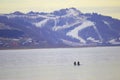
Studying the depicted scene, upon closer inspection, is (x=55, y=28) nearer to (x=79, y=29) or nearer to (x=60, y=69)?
(x=79, y=29)

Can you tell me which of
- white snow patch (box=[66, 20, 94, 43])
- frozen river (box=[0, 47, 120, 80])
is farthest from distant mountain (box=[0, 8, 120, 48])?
frozen river (box=[0, 47, 120, 80])

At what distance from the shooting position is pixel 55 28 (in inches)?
1220

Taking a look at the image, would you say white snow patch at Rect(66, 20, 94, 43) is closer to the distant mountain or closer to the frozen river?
the distant mountain

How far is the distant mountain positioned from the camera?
29703mm

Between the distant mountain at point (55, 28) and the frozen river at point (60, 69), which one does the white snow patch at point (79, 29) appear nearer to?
the distant mountain at point (55, 28)

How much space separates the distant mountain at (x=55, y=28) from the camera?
29.7 metres

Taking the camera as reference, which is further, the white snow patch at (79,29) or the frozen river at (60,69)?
the white snow patch at (79,29)

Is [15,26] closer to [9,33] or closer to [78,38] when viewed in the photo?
[9,33]

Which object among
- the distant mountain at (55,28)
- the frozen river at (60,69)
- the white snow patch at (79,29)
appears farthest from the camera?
the white snow patch at (79,29)

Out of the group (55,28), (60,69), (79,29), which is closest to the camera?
(60,69)

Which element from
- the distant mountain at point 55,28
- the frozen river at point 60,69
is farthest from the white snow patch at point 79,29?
the frozen river at point 60,69

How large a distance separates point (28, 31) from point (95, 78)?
1886 centimetres

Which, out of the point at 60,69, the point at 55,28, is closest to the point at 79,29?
the point at 55,28

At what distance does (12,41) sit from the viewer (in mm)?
30625
